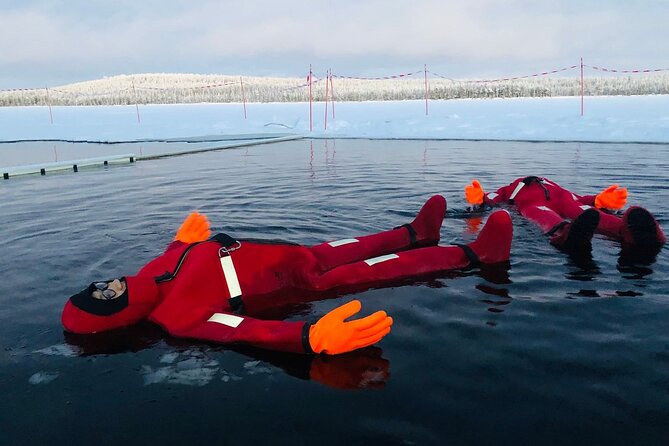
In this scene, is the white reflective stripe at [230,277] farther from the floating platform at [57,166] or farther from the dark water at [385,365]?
the floating platform at [57,166]

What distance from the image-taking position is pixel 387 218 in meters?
5.39

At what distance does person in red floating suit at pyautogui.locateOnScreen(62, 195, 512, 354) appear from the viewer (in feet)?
8.12

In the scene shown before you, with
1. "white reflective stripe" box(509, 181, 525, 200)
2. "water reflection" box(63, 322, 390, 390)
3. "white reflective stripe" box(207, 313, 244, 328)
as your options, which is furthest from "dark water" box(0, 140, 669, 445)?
"white reflective stripe" box(509, 181, 525, 200)

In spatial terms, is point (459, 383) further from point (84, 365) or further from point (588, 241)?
point (588, 241)

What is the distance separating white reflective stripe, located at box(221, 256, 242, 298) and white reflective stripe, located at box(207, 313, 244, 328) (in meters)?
0.19

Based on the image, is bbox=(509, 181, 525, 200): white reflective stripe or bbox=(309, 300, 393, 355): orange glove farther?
bbox=(509, 181, 525, 200): white reflective stripe

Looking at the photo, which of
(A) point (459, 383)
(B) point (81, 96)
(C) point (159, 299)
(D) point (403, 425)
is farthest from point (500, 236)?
(B) point (81, 96)

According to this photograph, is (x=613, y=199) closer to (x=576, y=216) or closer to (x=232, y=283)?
(x=576, y=216)

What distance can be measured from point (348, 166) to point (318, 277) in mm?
6684

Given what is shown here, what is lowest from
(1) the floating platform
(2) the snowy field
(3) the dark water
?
(3) the dark water

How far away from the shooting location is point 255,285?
10.4 feet

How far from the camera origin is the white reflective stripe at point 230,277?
2926 mm

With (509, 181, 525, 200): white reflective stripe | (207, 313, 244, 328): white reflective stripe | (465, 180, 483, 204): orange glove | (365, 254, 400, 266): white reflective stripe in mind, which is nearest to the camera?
(207, 313, 244, 328): white reflective stripe

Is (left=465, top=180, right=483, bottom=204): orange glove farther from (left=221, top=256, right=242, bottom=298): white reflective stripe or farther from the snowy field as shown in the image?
the snowy field
